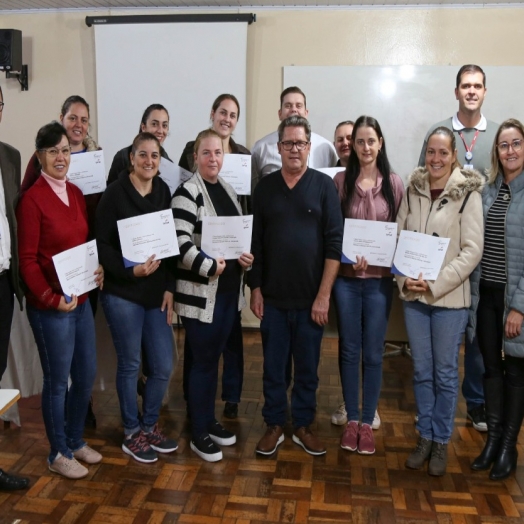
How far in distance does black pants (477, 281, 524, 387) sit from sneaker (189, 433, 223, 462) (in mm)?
1377

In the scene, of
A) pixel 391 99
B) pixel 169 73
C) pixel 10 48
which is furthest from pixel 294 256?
pixel 10 48

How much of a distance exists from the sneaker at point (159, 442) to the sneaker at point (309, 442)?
0.64 metres

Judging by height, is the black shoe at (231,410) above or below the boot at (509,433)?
below

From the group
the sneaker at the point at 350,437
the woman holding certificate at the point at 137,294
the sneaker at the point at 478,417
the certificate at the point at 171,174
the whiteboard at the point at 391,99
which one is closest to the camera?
the woman holding certificate at the point at 137,294

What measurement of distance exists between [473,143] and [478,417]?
1573 millimetres

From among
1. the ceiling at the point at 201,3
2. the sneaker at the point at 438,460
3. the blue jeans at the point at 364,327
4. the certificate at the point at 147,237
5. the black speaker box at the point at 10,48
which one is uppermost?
the ceiling at the point at 201,3

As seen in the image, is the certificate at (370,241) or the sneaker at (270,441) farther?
the sneaker at (270,441)

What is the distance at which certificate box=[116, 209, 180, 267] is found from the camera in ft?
8.90

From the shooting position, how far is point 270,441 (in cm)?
308

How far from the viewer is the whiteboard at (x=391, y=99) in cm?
529

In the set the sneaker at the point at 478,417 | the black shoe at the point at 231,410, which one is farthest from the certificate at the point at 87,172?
the sneaker at the point at 478,417

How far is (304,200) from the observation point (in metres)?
2.82

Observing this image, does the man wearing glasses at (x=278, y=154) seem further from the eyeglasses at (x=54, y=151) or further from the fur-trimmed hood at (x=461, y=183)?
the eyeglasses at (x=54, y=151)

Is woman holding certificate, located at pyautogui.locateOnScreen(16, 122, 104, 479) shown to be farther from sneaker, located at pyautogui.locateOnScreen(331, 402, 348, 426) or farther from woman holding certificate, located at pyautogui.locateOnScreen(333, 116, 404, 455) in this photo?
sneaker, located at pyautogui.locateOnScreen(331, 402, 348, 426)
